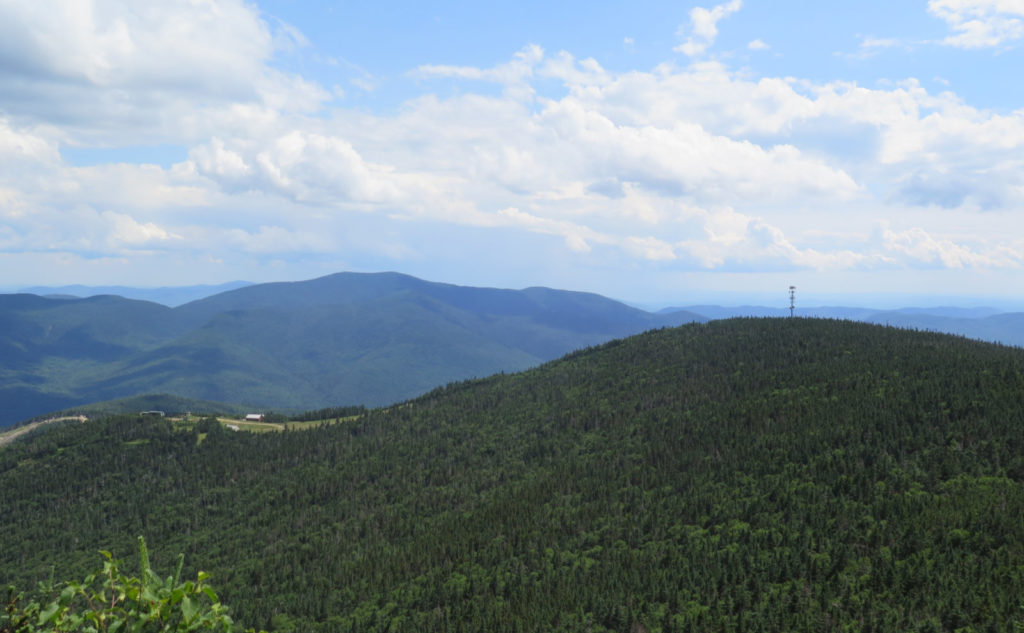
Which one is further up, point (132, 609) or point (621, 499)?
point (132, 609)

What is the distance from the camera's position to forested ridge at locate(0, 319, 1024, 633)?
60.2 m

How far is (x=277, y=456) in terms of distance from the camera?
161125 mm

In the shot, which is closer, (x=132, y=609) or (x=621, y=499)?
(x=132, y=609)

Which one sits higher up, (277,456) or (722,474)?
(722,474)

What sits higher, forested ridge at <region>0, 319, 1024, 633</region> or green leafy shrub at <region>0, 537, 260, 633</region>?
green leafy shrub at <region>0, 537, 260, 633</region>

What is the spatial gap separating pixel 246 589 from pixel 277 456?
6957 centimetres

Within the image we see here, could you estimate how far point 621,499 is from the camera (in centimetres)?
9869

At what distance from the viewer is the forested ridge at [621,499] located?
60.2 meters

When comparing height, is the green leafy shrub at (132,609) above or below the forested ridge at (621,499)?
above

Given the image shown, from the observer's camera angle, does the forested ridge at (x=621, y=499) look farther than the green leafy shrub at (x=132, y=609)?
Yes

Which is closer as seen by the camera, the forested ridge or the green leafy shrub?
the green leafy shrub

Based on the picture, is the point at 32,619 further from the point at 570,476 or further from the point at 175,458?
the point at 175,458

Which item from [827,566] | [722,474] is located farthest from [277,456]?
[827,566]

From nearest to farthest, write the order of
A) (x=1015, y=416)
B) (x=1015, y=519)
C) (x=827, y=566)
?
A: (x=1015, y=519), (x=827, y=566), (x=1015, y=416)
